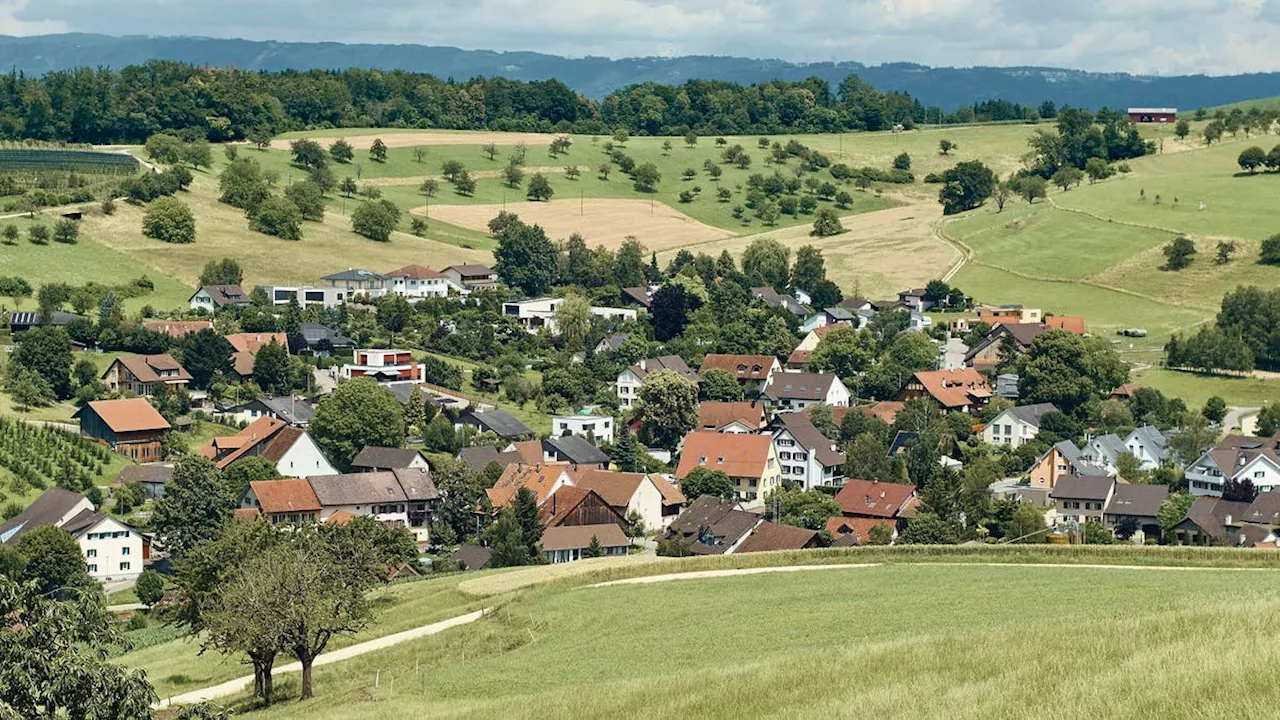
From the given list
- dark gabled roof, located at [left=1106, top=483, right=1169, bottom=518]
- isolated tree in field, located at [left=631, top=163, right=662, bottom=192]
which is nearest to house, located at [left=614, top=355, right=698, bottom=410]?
dark gabled roof, located at [left=1106, top=483, right=1169, bottom=518]

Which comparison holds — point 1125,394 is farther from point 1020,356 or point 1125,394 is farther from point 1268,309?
point 1268,309

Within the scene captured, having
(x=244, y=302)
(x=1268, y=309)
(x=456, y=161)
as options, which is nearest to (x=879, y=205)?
(x=456, y=161)

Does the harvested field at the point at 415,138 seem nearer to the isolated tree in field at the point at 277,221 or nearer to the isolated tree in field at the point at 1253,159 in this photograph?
the isolated tree in field at the point at 277,221

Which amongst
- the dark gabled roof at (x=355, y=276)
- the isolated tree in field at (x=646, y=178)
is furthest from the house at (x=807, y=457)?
the isolated tree in field at (x=646, y=178)

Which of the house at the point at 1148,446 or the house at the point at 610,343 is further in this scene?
the house at the point at 610,343

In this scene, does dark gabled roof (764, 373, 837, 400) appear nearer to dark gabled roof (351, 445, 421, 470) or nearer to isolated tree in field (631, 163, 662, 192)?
dark gabled roof (351, 445, 421, 470)
